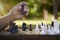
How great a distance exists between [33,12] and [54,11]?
0.31m

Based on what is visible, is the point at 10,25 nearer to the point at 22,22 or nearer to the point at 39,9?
the point at 22,22

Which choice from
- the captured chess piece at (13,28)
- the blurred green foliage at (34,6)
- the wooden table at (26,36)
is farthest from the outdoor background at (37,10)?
the wooden table at (26,36)

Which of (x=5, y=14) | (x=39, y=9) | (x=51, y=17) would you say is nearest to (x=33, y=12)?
(x=39, y=9)

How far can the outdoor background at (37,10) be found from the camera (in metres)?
2.00

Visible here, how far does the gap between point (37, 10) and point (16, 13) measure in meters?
0.31

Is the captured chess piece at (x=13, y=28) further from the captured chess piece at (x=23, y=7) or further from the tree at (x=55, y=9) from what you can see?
the tree at (x=55, y=9)

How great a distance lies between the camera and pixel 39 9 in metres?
2.02

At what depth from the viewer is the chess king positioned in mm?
1951

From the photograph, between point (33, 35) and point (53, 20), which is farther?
point (53, 20)

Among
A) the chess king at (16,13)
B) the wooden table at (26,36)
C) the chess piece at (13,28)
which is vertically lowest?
the wooden table at (26,36)

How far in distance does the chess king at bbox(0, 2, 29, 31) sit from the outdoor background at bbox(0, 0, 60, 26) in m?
0.05

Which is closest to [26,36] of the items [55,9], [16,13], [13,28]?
[13,28]

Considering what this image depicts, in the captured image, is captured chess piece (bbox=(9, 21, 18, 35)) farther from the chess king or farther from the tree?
the tree

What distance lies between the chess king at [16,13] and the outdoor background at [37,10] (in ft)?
0.16
